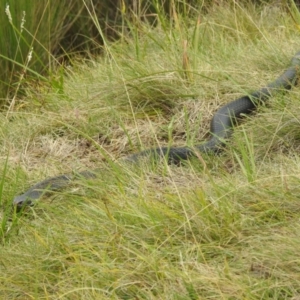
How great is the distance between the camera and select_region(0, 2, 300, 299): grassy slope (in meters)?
2.58

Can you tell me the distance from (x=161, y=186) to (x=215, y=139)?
530 millimetres

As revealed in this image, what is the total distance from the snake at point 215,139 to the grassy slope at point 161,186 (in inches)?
2.0

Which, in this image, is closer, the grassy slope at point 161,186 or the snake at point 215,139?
the grassy slope at point 161,186

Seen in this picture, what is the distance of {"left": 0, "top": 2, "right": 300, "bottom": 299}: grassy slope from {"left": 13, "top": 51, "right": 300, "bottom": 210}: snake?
0.05 m

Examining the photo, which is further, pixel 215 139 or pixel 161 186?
pixel 215 139

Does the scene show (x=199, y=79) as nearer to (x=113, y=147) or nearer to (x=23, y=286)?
(x=113, y=147)

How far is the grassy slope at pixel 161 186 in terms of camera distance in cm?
258

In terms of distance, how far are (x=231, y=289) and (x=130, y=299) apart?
0.32 m

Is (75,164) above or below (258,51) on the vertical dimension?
below

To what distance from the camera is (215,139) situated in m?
3.68

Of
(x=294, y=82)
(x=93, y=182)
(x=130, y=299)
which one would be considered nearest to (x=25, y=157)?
(x=93, y=182)

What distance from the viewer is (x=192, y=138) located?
3773mm

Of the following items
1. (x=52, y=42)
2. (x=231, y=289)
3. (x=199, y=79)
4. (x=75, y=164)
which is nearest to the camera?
(x=231, y=289)

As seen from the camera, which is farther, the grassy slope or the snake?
the snake
